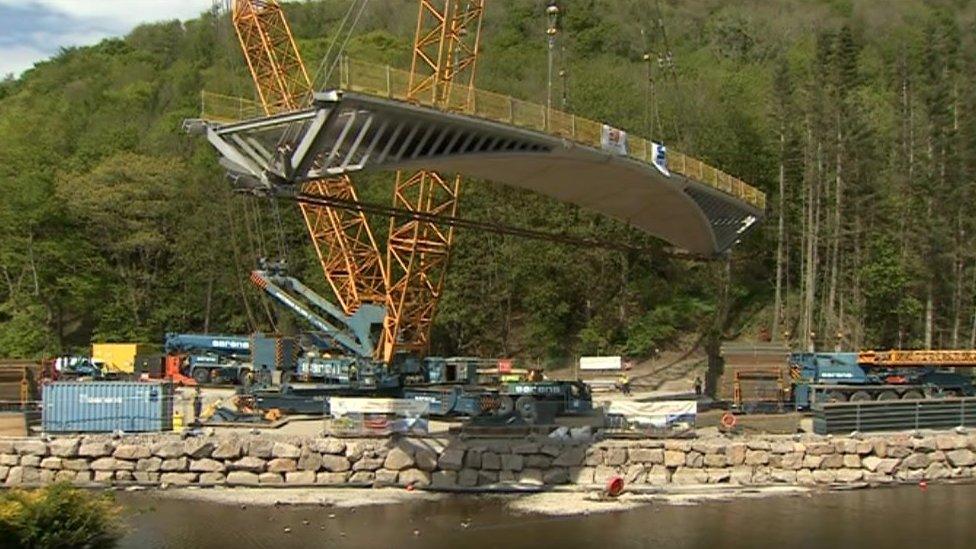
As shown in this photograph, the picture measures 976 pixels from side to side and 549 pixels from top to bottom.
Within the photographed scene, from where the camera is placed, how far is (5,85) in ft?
390

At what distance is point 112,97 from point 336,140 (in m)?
79.8

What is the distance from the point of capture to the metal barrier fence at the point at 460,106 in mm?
21422

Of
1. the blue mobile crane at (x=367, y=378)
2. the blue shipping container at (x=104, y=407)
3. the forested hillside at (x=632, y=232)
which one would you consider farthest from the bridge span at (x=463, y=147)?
the forested hillside at (x=632, y=232)

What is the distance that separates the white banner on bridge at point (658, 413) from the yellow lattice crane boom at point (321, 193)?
18671mm

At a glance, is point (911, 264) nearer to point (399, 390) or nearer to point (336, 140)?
point (399, 390)

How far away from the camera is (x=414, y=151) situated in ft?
78.0

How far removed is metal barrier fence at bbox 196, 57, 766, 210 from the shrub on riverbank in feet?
31.7

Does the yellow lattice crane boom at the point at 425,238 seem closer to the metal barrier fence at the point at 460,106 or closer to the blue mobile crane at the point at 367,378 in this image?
the blue mobile crane at the point at 367,378

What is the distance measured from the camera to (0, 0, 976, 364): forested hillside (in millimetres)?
49531

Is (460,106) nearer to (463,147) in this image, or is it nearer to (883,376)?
(463,147)

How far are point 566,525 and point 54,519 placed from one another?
33.2 feet

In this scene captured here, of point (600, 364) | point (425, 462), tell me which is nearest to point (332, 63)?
point (425, 462)

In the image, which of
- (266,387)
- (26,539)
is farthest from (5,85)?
(26,539)

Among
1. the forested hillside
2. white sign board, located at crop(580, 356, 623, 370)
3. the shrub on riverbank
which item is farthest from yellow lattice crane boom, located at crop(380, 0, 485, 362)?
the shrub on riverbank
